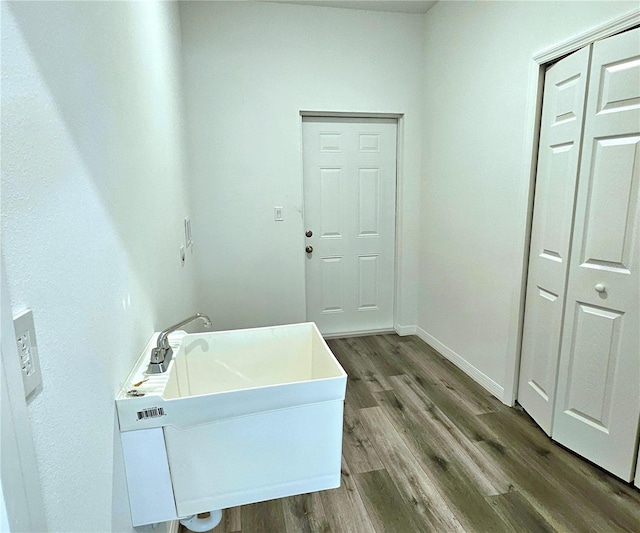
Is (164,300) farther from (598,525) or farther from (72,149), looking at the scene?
(598,525)

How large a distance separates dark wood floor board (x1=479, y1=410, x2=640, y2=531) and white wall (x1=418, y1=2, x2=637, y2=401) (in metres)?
0.44

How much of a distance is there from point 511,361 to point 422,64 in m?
2.48

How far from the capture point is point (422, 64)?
319cm

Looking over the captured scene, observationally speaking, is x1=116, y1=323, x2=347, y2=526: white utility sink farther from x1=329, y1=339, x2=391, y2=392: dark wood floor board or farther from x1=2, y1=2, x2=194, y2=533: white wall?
x1=329, y1=339, x2=391, y2=392: dark wood floor board

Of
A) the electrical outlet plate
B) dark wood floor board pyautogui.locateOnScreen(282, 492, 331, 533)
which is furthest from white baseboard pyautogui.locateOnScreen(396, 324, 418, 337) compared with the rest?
the electrical outlet plate

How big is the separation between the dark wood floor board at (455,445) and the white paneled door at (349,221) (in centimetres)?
110

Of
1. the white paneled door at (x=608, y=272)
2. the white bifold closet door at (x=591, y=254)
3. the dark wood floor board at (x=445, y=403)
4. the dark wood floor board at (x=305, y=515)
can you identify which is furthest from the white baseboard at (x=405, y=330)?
the dark wood floor board at (x=305, y=515)

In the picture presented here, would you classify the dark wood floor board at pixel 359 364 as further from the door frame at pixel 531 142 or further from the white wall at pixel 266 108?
the door frame at pixel 531 142

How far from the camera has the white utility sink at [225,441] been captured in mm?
995

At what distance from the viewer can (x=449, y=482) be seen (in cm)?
177

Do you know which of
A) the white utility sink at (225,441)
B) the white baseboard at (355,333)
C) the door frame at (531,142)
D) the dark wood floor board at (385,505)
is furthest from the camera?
the white baseboard at (355,333)

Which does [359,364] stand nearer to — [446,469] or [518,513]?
[446,469]

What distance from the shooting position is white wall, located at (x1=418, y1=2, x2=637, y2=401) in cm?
214

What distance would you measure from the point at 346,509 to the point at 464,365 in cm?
159
